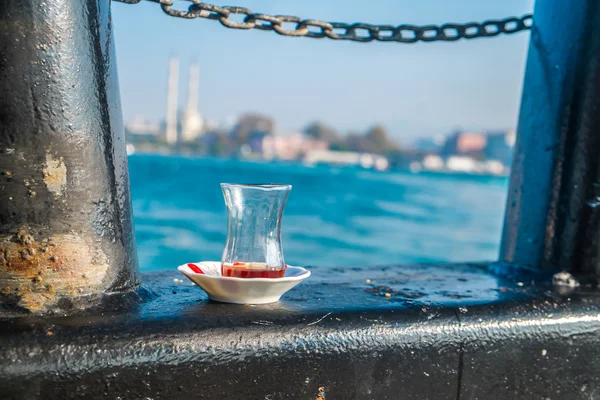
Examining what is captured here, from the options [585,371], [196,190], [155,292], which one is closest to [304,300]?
[155,292]

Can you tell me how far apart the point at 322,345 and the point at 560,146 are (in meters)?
1.25

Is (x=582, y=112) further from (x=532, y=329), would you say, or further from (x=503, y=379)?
(x=503, y=379)

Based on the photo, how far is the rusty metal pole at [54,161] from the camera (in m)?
1.47

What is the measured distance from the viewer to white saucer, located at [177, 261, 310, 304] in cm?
161

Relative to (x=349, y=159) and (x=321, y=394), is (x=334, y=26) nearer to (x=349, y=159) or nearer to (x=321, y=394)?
(x=321, y=394)

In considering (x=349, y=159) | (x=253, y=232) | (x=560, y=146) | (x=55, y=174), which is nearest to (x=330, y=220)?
(x=560, y=146)

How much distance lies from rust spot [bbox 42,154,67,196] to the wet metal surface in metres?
0.29

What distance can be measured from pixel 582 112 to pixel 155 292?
152 cm

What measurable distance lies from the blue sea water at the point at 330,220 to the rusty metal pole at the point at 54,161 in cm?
1321

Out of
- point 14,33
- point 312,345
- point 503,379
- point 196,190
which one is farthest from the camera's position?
point 196,190

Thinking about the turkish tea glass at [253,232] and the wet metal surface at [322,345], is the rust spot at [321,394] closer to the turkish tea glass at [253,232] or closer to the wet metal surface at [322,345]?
the wet metal surface at [322,345]

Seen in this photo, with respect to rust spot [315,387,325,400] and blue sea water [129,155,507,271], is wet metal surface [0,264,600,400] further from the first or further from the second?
blue sea water [129,155,507,271]

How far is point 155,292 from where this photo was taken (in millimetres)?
1797

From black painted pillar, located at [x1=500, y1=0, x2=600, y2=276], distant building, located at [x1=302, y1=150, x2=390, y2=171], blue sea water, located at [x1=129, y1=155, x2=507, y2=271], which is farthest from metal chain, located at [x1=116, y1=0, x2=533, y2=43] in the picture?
distant building, located at [x1=302, y1=150, x2=390, y2=171]
